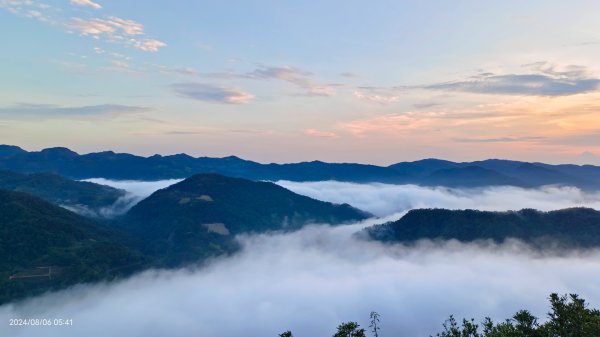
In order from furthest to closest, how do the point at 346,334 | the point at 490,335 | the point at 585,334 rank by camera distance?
1. the point at 346,334
2. the point at 490,335
3. the point at 585,334

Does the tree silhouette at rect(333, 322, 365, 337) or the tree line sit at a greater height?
the tree line

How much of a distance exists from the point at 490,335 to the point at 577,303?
22.0 m

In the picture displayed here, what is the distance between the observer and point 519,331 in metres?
83.6

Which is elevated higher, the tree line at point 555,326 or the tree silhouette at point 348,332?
the tree line at point 555,326

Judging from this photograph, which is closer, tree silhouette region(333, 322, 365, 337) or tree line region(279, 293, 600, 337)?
tree line region(279, 293, 600, 337)

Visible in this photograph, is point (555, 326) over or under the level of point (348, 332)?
over

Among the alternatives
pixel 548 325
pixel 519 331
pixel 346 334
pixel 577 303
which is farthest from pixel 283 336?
pixel 577 303

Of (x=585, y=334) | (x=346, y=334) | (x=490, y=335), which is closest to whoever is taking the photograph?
(x=585, y=334)

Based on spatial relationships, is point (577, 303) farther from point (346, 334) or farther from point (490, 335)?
point (346, 334)

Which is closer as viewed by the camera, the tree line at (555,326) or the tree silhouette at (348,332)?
the tree line at (555,326)

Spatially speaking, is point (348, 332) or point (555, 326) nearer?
point (555, 326)

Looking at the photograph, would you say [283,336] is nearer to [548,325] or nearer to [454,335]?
[454,335]

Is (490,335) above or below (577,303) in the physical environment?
below

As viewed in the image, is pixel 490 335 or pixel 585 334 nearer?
pixel 585 334
